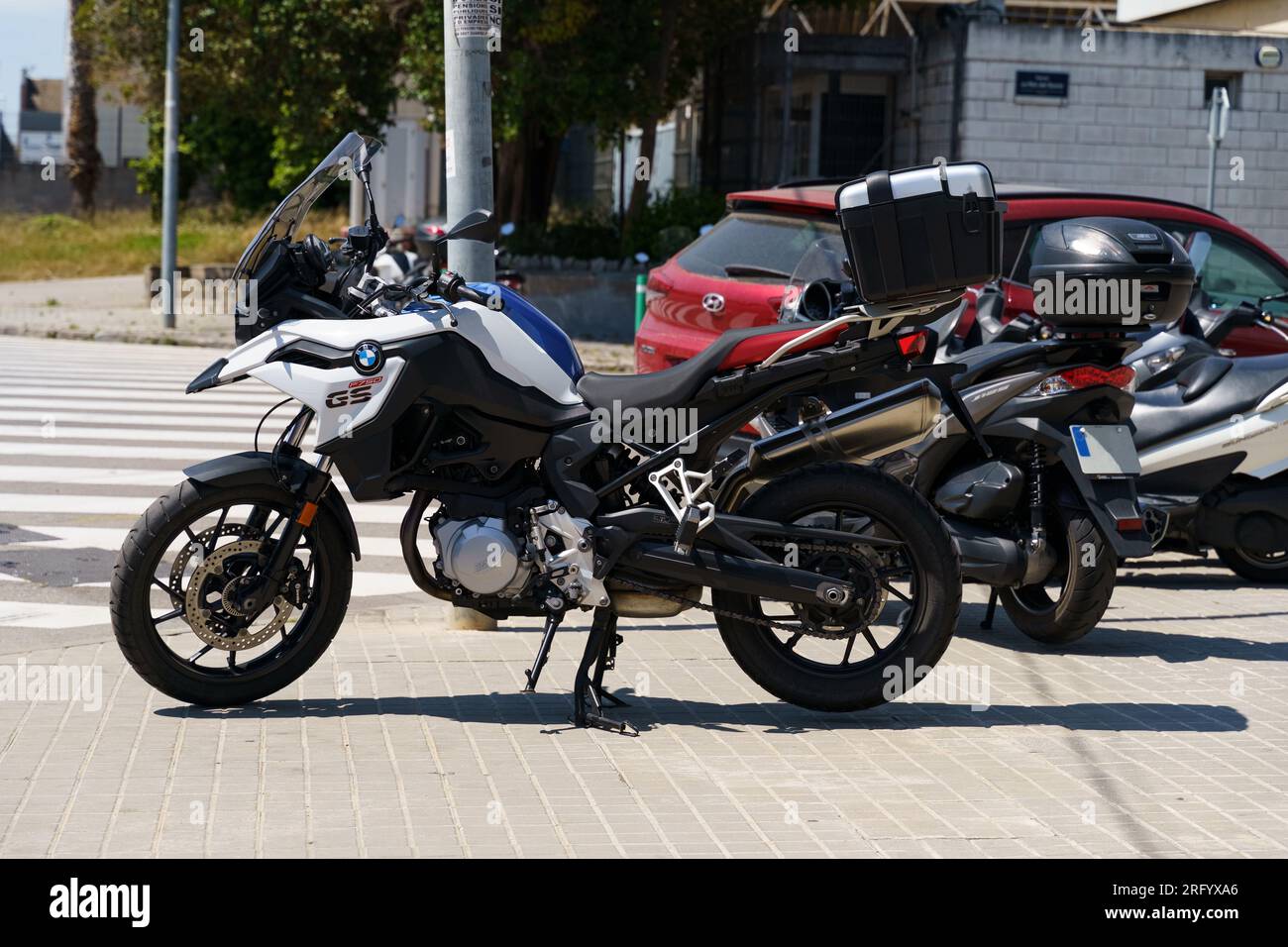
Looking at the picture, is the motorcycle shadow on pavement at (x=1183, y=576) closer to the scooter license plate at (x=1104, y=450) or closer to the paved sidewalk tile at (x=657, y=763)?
the paved sidewalk tile at (x=657, y=763)

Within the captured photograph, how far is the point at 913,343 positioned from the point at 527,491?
1417 mm

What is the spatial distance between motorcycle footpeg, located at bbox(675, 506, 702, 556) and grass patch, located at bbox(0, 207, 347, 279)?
2459 cm

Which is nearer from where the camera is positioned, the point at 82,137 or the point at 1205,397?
the point at 1205,397

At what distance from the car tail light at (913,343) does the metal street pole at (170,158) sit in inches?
680

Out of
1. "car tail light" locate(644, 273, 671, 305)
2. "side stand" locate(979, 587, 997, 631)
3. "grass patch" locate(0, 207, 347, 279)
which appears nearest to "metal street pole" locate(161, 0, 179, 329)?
"grass patch" locate(0, 207, 347, 279)

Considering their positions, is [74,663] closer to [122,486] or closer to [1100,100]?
[122,486]

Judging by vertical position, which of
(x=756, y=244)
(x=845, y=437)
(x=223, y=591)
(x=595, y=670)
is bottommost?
(x=595, y=670)

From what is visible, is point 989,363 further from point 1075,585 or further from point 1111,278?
point 1075,585

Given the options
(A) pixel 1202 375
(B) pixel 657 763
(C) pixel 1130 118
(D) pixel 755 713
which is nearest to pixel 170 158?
(C) pixel 1130 118

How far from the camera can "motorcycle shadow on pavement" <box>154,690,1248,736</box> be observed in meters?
5.69

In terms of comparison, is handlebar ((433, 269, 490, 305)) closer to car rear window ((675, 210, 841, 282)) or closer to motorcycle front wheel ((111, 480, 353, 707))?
motorcycle front wheel ((111, 480, 353, 707))

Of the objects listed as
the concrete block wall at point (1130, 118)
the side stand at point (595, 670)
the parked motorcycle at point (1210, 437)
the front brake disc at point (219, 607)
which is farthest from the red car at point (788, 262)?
the concrete block wall at point (1130, 118)

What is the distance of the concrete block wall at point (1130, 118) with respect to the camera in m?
22.4

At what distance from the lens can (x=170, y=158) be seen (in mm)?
21844
